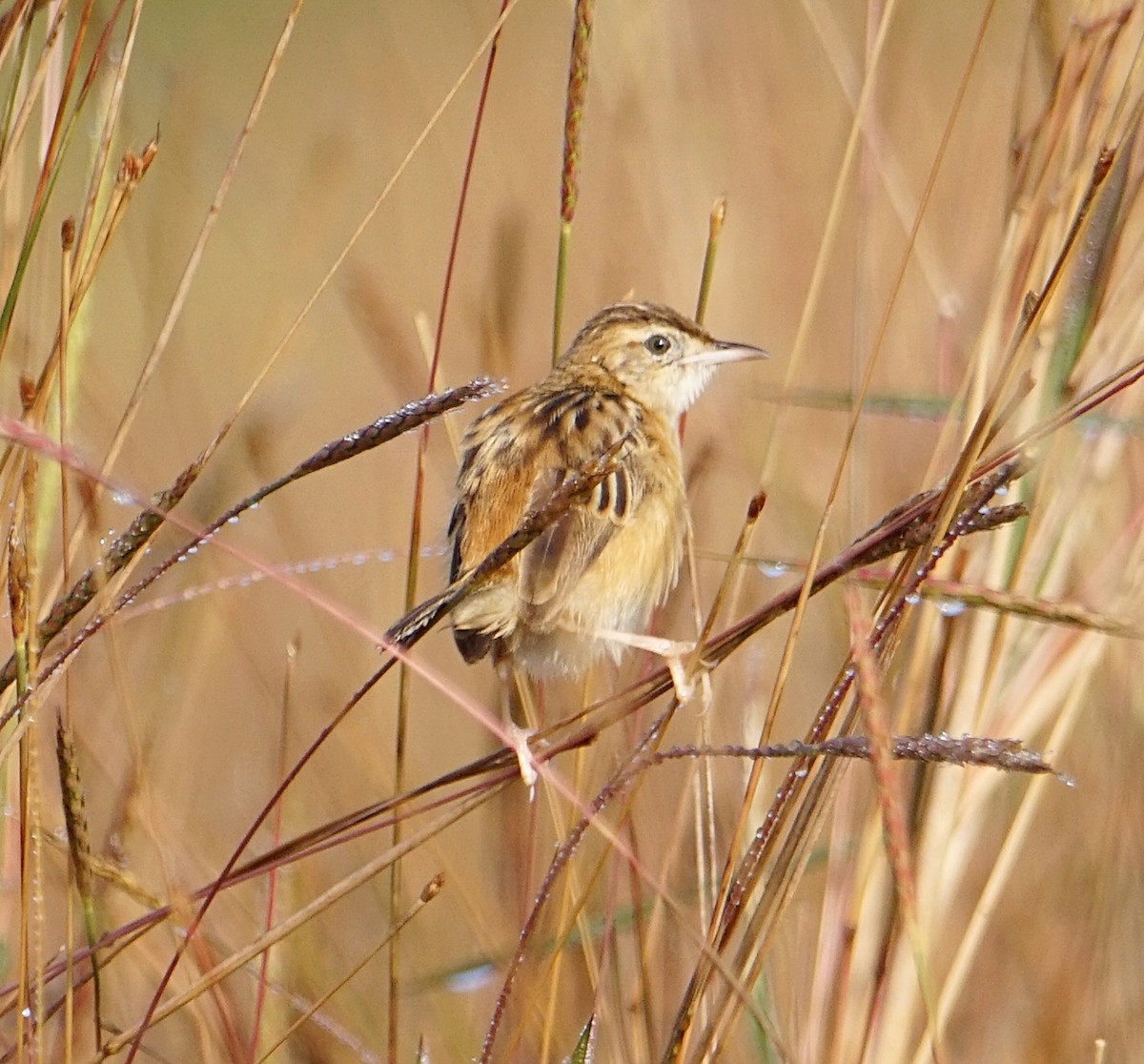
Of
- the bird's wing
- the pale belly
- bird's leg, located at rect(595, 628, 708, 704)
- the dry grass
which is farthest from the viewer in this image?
the pale belly

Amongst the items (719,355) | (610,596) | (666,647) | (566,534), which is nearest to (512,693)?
(610,596)

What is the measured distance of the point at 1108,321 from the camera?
2.03m

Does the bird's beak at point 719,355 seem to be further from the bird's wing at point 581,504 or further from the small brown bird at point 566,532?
the bird's wing at point 581,504

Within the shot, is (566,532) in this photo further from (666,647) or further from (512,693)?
(512,693)

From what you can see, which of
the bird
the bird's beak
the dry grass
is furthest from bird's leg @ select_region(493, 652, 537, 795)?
the bird's beak

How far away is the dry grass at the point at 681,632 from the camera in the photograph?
62.6 inches

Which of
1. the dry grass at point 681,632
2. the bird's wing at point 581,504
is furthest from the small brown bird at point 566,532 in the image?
the dry grass at point 681,632

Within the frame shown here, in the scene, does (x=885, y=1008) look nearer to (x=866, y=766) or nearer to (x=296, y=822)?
(x=866, y=766)

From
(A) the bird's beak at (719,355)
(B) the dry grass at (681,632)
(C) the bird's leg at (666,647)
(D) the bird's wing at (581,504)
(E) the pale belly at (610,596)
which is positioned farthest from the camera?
(A) the bird's beak at (719,355)

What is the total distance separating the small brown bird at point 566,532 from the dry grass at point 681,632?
10 cm

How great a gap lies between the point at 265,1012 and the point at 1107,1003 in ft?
4.62

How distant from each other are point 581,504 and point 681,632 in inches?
16.5

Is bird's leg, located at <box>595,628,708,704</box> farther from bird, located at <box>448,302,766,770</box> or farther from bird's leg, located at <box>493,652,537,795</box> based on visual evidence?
bird's leg, located at <box>493,652,537,795</box>

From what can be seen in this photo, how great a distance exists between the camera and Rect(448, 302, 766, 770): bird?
2.60 metres
